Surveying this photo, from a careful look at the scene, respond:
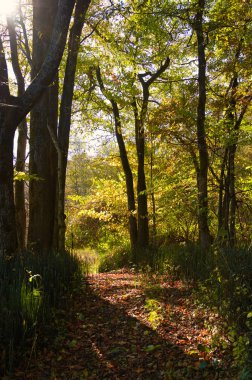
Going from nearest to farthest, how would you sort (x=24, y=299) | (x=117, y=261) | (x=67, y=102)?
(x=24, y=299)
(x=67, y=102)
(x=117, y=261)

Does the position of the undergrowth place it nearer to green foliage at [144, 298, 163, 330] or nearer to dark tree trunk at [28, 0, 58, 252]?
green foliage at [144, 298, 163, 330]

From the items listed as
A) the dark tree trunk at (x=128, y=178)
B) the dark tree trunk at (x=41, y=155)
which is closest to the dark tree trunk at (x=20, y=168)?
the dark tree trunk at (x=41, y=155)

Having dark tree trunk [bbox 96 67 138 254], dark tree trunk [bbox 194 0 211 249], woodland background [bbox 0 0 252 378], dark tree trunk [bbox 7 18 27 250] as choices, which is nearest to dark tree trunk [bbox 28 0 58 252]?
woodland background [bbox 0 0 252 378]

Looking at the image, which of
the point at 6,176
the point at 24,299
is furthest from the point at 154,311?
the point at 6,176

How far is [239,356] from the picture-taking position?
281cm

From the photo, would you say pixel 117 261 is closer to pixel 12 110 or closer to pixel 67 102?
pixel 67 102

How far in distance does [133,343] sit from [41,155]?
4347mm

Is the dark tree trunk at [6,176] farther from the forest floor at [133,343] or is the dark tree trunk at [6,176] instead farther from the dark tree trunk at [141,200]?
the dark tree trunk at [141,200]

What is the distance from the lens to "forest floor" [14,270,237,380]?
2971mm

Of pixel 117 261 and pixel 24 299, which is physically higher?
pixel 24 299

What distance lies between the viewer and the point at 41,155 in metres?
6.79

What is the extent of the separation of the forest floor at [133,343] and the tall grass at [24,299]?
0.20 m

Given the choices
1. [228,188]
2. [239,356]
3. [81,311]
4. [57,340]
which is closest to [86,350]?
[57,340]

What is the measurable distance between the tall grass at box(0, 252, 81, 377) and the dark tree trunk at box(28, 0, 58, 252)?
6.37 feet
